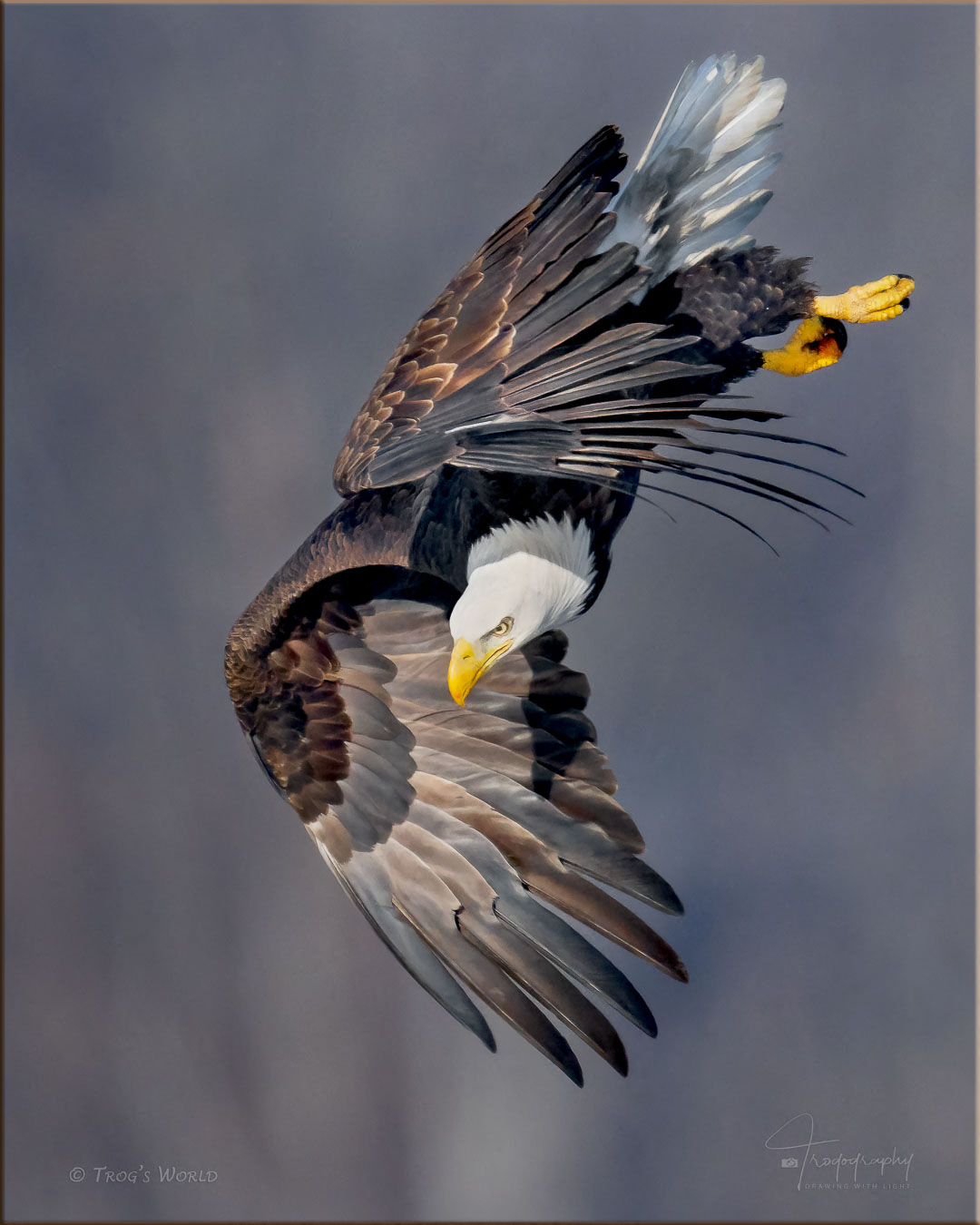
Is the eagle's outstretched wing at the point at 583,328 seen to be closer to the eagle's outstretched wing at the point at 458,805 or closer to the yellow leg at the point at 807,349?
the yellow leg at the point at 807,349

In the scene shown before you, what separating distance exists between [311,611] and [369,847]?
0.31m

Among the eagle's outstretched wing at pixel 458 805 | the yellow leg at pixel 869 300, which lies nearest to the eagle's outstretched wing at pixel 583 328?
the yellow leg at pixel 869 300

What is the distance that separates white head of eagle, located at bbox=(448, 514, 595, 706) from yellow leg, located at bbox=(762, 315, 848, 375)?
380 mm

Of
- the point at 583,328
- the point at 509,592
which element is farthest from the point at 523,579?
the point at 583,328

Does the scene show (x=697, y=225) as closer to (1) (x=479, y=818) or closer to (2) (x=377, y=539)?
(2) (x=377, y=539)

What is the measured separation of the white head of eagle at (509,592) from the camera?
1.14 metres

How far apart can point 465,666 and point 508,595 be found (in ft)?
0.29

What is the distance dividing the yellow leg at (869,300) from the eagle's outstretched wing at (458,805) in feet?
1.74

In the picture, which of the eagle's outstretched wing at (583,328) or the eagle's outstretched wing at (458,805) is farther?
the eagle's outstretched wing at (458,805)

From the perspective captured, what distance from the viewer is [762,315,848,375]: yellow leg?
1.35m

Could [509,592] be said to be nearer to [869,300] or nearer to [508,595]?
[508,595]

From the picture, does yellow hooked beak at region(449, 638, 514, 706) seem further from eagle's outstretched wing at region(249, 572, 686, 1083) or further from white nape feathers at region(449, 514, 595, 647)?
eagle's outstretched wing at region(249, 572, 686, 1083)

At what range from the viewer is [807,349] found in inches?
53.5

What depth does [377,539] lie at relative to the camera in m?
1.22
